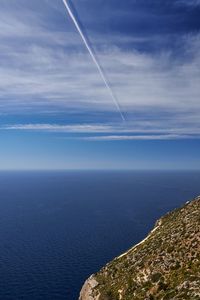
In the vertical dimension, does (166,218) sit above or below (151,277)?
above

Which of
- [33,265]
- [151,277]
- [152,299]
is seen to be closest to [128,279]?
[151,277]

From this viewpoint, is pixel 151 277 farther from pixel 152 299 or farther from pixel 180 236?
pixel 180 236

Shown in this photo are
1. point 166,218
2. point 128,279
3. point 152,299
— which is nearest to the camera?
point 152,299

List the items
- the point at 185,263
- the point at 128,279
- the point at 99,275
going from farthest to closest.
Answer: the point at 99,275 → the point at 128,279 → the point at 185,263

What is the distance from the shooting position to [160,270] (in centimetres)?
6512

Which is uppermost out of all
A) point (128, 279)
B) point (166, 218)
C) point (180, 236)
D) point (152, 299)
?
point (166, 218)

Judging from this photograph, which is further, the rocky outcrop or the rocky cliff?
the rocky outcrop

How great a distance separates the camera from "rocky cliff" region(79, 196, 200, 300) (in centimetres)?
5844

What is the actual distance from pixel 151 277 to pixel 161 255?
19.0 ft

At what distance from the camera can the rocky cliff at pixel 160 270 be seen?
58.4m

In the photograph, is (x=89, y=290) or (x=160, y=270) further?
(x=89, y=290)

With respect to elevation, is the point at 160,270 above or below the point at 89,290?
below

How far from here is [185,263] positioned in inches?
2500

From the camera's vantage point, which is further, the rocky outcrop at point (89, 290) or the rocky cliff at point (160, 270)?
the rocky outcrop at point (89, 290)
